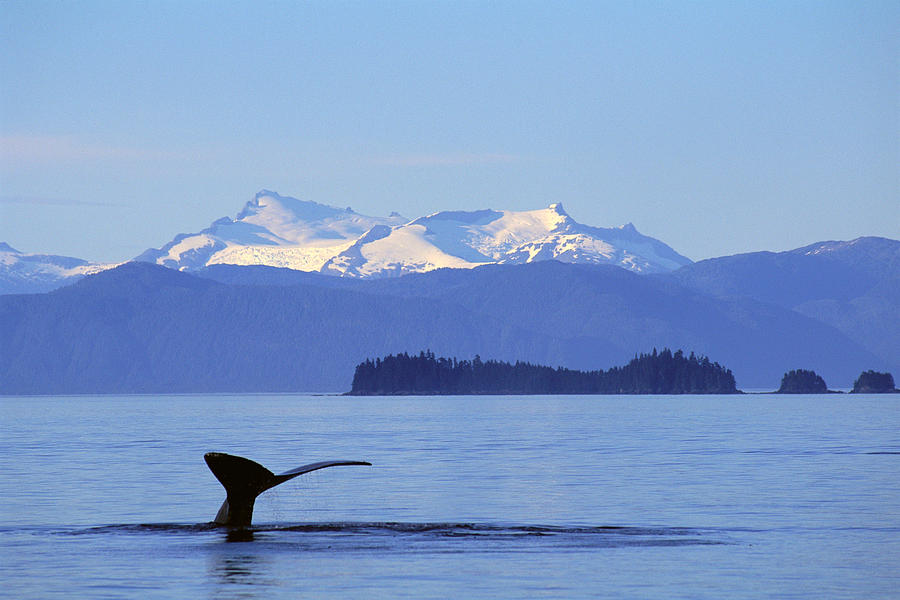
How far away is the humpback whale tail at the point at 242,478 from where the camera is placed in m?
46.8

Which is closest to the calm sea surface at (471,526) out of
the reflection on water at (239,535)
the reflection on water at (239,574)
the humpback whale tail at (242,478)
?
the reflection on water at (239,574)

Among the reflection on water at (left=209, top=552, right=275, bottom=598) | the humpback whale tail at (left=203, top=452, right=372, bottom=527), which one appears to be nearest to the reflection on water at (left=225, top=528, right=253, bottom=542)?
the humpback whale tail at (left=203, top=452, right=372, bottom=527)

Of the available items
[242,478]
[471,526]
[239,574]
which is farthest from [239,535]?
[239,574]

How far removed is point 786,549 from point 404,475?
37.4 meters

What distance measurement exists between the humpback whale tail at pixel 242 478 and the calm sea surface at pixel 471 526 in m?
0.84

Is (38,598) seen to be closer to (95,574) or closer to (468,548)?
(95,574)

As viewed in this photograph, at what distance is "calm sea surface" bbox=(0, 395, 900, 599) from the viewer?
135 ft

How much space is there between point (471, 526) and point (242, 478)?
9366mm

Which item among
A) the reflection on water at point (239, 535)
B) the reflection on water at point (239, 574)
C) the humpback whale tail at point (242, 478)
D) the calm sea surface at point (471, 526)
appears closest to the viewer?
the reflection on water at point (239, 574)

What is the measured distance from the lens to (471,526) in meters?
55.1

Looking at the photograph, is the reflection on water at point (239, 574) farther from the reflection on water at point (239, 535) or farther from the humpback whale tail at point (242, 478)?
the reflection on water at point (239, 535)

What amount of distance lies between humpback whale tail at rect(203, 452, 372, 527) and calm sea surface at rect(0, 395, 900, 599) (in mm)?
838

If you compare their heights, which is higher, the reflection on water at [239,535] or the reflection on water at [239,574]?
the reflection on water at [239,535]

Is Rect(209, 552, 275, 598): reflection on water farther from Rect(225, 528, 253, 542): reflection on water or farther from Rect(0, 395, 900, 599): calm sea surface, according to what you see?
Rect(225, 528, 253, 542): reflection on water
